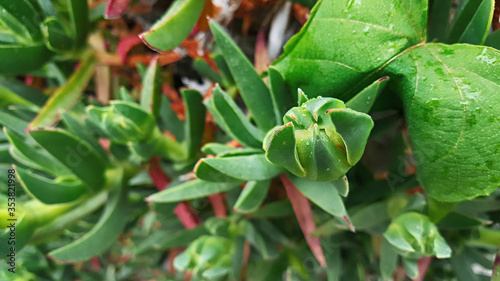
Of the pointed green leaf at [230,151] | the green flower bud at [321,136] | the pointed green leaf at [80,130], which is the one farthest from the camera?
the pointed green leaf at [80,130]

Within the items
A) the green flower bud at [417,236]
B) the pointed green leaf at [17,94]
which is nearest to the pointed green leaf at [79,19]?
the pointed green leaf at [17,94]

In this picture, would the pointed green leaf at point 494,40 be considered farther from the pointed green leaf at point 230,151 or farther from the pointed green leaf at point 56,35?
the pointed green leaf at point 56,35

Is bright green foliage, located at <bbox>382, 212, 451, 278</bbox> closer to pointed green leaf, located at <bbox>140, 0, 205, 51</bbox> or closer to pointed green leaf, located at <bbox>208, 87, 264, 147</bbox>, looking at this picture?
pointed green leaf, located at <bbox>208, 87, 264, 147</bbox>

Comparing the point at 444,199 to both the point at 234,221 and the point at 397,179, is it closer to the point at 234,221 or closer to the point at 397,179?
the point at 397,179

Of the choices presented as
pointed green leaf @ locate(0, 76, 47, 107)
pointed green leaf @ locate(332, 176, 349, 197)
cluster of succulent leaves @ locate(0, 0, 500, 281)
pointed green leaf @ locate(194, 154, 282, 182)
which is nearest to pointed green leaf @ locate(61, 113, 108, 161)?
cluster of succulent leaves @ locate(0, 0, 500, 281)

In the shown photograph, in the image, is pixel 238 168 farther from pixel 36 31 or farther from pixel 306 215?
pixel 36 31

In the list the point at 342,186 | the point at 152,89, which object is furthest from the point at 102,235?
Answer: the point at 342,186
